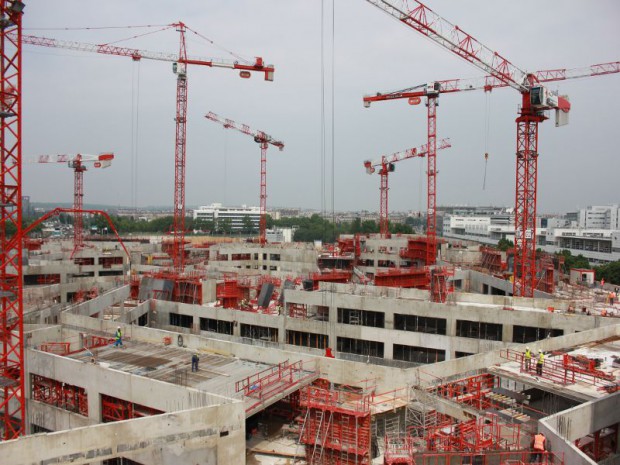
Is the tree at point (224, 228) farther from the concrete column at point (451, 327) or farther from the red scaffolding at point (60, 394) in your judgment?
the red scaffolding at point (60, 394)

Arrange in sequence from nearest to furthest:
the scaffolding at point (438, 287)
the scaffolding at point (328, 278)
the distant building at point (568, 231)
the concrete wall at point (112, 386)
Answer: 1. the concrete wall at point (112, 386)
2. the scaffolding at point (438, 287)
3. the scaffolding at point (328, 278)
4. the distant building at point (568, 231)

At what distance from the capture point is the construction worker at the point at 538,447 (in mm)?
13031

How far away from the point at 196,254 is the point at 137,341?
169 ft

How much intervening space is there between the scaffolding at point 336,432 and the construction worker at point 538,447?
16.6ft

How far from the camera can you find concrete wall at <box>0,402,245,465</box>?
13.3 m

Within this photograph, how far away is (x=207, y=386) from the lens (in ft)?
62.0

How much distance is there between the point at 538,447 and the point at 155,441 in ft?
35.5

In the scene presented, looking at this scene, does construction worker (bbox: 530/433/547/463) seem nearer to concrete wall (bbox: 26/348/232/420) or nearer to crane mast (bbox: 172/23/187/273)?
concrete wall (bbox: 26/348/232/420)

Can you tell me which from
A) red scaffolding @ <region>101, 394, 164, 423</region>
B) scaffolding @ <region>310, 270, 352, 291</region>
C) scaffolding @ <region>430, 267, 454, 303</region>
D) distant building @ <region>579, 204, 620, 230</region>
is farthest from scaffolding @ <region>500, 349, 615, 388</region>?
distant building @ <region>579, 204, 620, 230</region>

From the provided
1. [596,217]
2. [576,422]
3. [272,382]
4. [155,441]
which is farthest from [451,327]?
[596,217]

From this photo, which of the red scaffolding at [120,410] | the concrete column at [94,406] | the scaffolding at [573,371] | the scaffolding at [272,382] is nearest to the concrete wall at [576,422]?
the scaffolding at [573,371]

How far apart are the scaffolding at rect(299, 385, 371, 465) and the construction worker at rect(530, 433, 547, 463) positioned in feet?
16.6

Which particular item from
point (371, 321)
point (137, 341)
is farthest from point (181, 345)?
point (371, 321)

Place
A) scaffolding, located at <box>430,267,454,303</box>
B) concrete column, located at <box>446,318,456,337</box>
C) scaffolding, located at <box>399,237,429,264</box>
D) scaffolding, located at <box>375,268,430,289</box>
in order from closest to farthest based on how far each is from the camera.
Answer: concrete column, located at <box>446,318,456,337</box> < scaffolding, located at <box>430,267,454,303</box> < scaffolding, located at <box>375,268,430,289</box> < scaffolding, located at <box>399,237,429,264</box>
